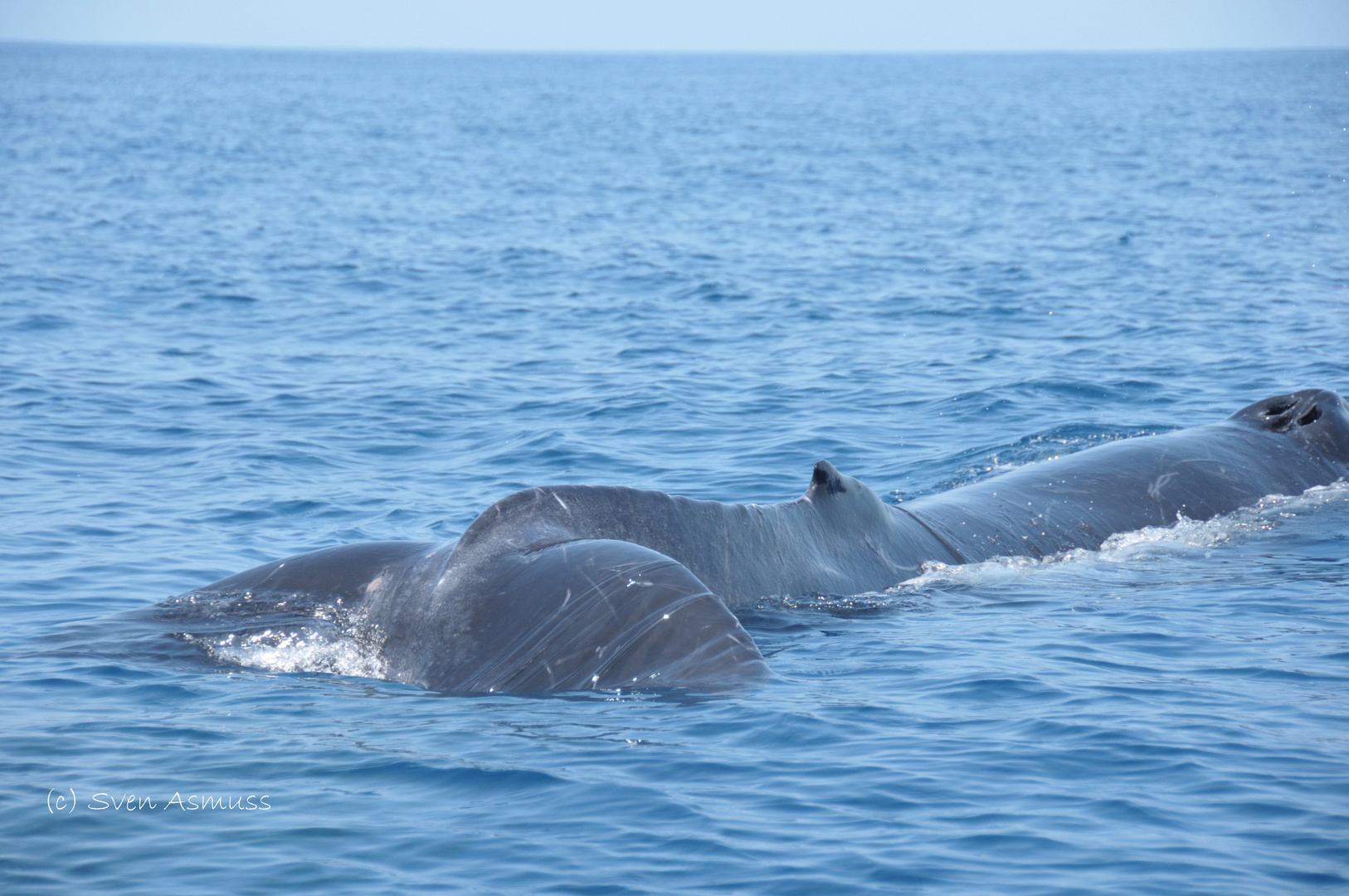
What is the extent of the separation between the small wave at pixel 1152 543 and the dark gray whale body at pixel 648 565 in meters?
0.10

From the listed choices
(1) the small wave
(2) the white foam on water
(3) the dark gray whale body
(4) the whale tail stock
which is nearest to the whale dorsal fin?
(3) the dark gray whale body

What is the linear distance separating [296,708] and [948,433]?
10.1 metres

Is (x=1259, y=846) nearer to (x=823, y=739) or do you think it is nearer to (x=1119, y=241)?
(x=823, y=739)

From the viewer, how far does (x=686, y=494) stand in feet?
45.4

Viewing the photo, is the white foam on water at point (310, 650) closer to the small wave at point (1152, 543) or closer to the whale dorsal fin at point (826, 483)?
the whale dorsal fin at point (826, 483)

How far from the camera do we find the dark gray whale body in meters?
7.49

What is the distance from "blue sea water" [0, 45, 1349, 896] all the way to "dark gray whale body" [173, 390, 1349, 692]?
0.22 metres

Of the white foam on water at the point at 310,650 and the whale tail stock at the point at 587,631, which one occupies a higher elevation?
the whale tail stock at the point at 587,631

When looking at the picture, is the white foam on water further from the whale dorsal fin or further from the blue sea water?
the whale dorsal fin

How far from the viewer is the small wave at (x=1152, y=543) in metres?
10.1

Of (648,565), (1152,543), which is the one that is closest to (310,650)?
(648,565)

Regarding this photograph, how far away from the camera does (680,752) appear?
22.9ft

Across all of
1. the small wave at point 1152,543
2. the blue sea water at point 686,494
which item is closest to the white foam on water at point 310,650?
the blue sea water at point 686,494

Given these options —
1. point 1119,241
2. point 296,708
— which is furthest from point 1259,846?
point 1119,241
